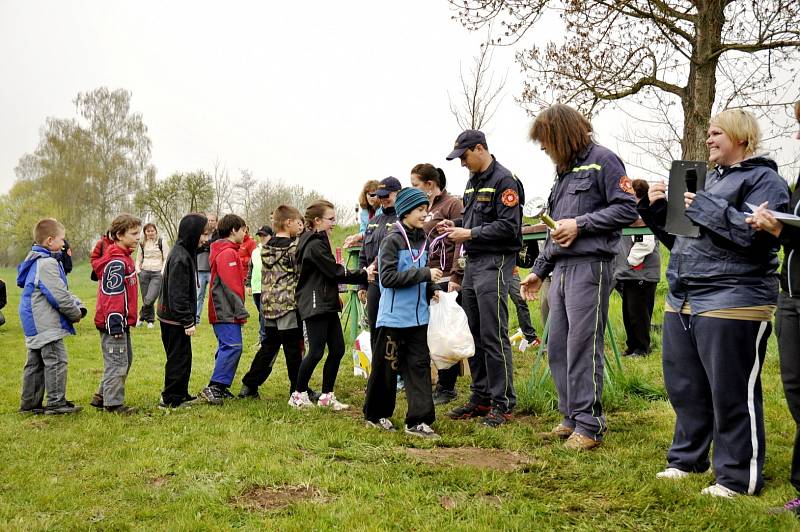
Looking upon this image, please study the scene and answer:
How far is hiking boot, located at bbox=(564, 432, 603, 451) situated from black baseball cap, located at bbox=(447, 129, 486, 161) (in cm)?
229

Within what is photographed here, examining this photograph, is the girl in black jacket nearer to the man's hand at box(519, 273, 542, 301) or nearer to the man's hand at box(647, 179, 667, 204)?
the man's hand at box(519, 273, 542, 301)

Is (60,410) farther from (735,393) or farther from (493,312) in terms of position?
(735,393)

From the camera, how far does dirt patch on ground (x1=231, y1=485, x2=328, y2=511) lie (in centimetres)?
382

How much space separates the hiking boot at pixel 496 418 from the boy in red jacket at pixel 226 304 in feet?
8.77

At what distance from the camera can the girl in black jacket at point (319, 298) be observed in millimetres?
6352

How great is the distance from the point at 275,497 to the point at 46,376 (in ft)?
11.4

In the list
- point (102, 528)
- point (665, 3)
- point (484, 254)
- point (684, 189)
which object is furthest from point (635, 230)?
point (665, 3)

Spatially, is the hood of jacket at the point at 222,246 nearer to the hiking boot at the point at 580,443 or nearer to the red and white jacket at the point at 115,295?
the red and white jacket at the point at 115,295

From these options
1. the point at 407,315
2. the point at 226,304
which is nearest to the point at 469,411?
the point at 407,315

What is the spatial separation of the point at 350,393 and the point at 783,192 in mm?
4612

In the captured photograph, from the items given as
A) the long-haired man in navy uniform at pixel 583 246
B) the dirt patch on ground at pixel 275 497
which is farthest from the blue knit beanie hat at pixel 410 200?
the dirt patch on ground at pixel 275 497

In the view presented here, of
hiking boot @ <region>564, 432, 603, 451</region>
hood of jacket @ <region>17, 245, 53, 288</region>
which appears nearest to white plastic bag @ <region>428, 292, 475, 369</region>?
hiking boot @ <region>564, 432, 603, 451</region>

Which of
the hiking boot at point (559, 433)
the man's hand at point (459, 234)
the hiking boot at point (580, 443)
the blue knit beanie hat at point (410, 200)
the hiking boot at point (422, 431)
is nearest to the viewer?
the hiking boot at point (580, 443)

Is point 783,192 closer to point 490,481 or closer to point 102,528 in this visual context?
point 490,481
